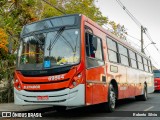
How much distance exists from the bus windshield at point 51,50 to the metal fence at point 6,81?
570cm

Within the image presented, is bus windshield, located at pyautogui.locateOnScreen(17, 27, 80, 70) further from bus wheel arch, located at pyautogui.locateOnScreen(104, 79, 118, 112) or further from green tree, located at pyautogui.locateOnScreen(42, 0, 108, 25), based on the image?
green tree, located at pyautogui.locateOnScreen(42, 0, 108, 25)

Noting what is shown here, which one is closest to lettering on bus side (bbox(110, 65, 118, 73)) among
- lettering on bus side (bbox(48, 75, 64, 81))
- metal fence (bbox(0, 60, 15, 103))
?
lettering on bus side (bbox(48, 75, 64, 81))

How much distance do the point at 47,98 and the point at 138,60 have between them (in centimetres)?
980

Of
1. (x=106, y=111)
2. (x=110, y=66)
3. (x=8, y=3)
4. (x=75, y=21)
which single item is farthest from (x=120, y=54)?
(x=8, y=3)

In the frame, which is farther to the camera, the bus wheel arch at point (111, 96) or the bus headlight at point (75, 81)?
the bus wheel arch at point (111, 96)

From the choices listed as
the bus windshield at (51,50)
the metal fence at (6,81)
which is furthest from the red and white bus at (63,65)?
the metal fence at (6,81)

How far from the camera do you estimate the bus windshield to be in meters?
9.55

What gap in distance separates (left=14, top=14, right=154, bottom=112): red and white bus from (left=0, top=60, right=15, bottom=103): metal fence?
554 centimetres

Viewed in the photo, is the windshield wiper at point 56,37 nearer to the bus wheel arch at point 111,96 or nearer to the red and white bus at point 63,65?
the red and white bus at point 63,65

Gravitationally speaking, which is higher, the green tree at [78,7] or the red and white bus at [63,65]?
the green tree at [78,7]

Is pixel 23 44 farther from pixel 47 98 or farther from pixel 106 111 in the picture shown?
pixel 106 111

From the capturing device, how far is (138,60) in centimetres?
1812

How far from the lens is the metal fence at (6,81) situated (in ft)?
51.9

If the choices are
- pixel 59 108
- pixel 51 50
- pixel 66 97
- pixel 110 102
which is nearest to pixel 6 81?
pixel 59 108
